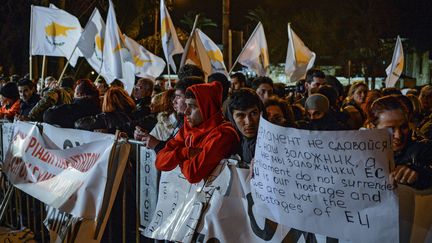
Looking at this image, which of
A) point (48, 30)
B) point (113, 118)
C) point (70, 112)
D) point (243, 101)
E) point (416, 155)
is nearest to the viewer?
point (416, 155)

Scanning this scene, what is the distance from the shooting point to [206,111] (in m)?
4.34

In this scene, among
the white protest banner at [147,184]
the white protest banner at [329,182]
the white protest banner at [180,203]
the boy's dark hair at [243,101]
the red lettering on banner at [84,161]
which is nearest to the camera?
the white protest banner at [329,182]

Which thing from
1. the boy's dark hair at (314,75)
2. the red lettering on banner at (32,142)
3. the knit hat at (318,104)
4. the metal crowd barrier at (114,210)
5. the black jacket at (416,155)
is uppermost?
the black jacket at (416,155)

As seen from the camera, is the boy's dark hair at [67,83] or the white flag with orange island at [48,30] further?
the white flag with orange island at [48,30]

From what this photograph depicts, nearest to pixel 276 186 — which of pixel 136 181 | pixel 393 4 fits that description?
pixel 136 181

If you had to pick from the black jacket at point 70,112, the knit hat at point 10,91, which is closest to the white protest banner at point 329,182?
the black jacket at point 70,112

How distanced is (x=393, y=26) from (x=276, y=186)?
132 ft

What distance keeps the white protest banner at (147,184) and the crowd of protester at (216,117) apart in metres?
0.18

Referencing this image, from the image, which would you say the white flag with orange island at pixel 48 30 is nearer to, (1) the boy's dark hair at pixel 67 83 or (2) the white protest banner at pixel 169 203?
(1) the boy's dark hair at pixel 67 83

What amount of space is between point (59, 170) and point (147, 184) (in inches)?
48.5

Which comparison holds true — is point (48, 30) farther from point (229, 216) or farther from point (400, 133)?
point (400, 133)

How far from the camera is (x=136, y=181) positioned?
491 centimetres

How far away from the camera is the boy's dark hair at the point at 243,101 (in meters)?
4.26

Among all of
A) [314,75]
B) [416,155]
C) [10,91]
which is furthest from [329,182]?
[10,91]
